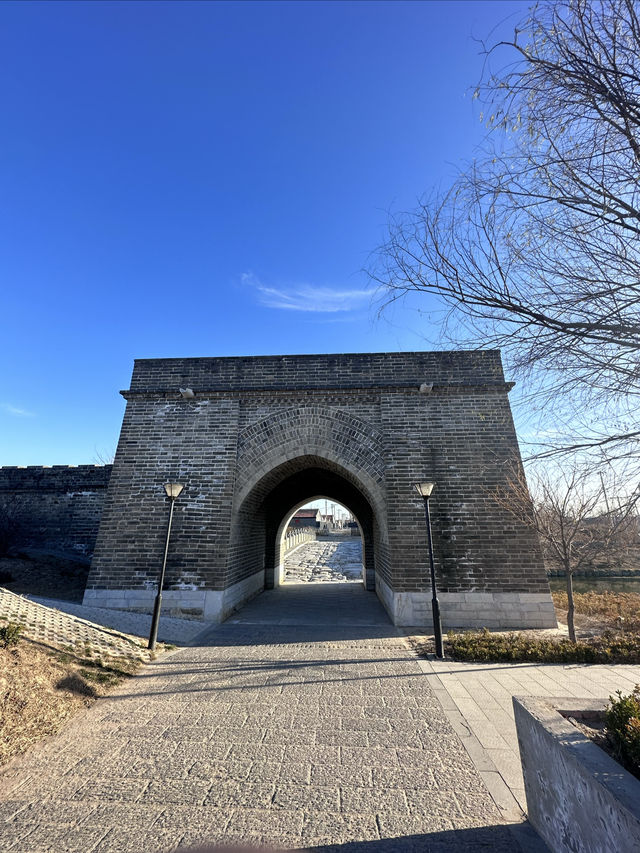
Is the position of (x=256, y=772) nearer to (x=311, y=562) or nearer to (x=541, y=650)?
(x=541, y=650)

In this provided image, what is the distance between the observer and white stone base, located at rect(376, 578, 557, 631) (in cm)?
757

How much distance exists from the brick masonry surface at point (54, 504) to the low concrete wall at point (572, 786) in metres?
14.3

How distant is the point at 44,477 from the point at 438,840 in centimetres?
1614

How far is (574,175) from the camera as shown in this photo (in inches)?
130

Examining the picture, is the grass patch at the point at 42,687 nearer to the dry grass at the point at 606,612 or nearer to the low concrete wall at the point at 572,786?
the low concrete wall at the point at 572,786

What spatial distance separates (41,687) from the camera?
13.7 ft

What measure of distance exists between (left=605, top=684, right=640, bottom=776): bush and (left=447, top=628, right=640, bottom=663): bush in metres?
4.01

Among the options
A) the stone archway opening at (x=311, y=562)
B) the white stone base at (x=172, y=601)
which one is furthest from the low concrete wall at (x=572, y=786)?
the stone archway opening at (x=311, y=562)

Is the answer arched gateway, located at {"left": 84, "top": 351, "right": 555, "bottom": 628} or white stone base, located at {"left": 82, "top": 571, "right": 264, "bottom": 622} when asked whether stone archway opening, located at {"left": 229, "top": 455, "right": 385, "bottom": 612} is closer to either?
arched gateway, located at {"left": 84, "top": 351, "right": 555, "bottom": 628}

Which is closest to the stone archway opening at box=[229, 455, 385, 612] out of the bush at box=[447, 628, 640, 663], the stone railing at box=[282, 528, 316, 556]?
the bush at box=[447, 628, 640, 663]

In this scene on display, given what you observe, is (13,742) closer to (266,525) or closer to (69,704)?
(69,704)

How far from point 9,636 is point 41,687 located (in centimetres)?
94

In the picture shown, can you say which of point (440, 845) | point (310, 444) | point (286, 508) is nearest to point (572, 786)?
point (440, 845)

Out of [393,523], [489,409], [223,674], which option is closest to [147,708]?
[223,674]
